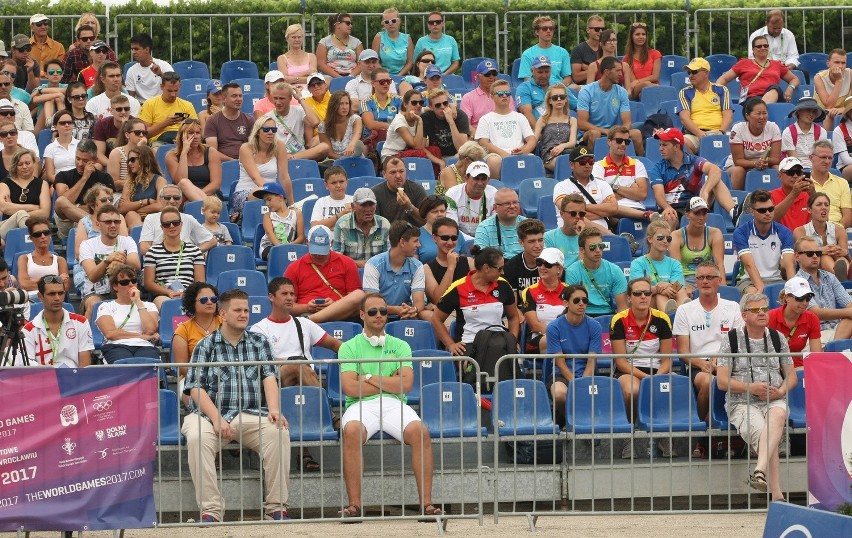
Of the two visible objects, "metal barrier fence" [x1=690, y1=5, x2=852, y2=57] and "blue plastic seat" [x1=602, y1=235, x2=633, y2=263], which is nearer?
"blue plastic seat" [x1=602, y1=235, x2=633, y2=263]

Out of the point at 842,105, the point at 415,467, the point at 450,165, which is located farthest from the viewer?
the point at 842,105

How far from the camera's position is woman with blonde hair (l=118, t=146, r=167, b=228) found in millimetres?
15227

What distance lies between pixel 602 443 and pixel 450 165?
5.00 metres

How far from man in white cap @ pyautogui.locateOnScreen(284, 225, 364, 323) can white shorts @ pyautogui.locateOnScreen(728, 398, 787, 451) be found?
3511mm

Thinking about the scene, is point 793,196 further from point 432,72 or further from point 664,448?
point 432,72

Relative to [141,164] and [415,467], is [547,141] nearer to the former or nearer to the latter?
[141,164]

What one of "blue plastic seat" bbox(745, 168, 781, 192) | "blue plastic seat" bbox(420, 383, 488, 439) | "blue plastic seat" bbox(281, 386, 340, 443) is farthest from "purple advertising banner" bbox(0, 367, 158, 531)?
"blue plastic seat" bbox(745, 168, 781, 192)

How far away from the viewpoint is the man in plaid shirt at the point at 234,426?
35.1 ft

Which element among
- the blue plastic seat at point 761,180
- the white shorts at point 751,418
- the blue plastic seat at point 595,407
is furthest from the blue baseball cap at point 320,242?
the blue plastic seat at point 761,180

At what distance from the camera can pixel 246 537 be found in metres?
10.5

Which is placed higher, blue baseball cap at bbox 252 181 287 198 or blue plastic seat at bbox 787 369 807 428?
blue baseball cap at bbox 252 181 287 198

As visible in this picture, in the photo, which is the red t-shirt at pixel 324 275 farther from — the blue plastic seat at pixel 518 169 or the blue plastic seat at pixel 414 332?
the blue plastic seat at pixel 518 169

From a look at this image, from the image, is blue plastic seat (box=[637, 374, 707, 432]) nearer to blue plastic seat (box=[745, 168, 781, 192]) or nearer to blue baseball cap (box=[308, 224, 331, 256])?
blue baseball cap (box=[308, 224, 331, 256])

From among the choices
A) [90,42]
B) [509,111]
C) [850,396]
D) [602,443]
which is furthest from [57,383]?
[90,42]
